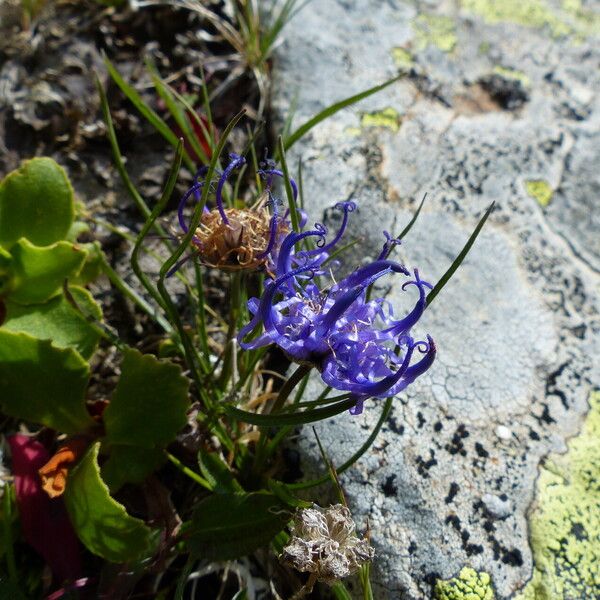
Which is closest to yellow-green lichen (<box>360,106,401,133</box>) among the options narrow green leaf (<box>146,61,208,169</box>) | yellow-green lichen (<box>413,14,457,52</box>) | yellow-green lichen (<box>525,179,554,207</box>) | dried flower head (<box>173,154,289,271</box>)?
yellow-green lichen (<box>413,14,457,52</box>)

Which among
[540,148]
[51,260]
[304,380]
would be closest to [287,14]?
[540,148]

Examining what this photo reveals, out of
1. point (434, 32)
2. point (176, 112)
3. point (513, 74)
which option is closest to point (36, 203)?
point (176, 112)

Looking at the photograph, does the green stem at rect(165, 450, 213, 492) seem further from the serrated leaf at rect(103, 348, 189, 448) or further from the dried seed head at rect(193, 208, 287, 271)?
the dried seed head at rect(193, 208, 287, 271)

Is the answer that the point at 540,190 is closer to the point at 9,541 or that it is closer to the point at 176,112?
the point at 176,112

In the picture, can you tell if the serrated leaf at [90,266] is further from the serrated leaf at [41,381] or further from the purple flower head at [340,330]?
the purple flower head at [340,330]

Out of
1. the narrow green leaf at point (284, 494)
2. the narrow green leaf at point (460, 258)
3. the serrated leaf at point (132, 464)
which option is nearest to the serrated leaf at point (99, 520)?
the serrated leaf at point (132, 464)

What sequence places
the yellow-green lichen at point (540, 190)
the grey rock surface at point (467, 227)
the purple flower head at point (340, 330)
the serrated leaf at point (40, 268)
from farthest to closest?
1. the yellow-green lichen at point (540, 190)
2. the serrated leaf at point (40, 268)
3. the grey rock surface at point (467, 227)
4. the purple flower head at point (340, 330)
